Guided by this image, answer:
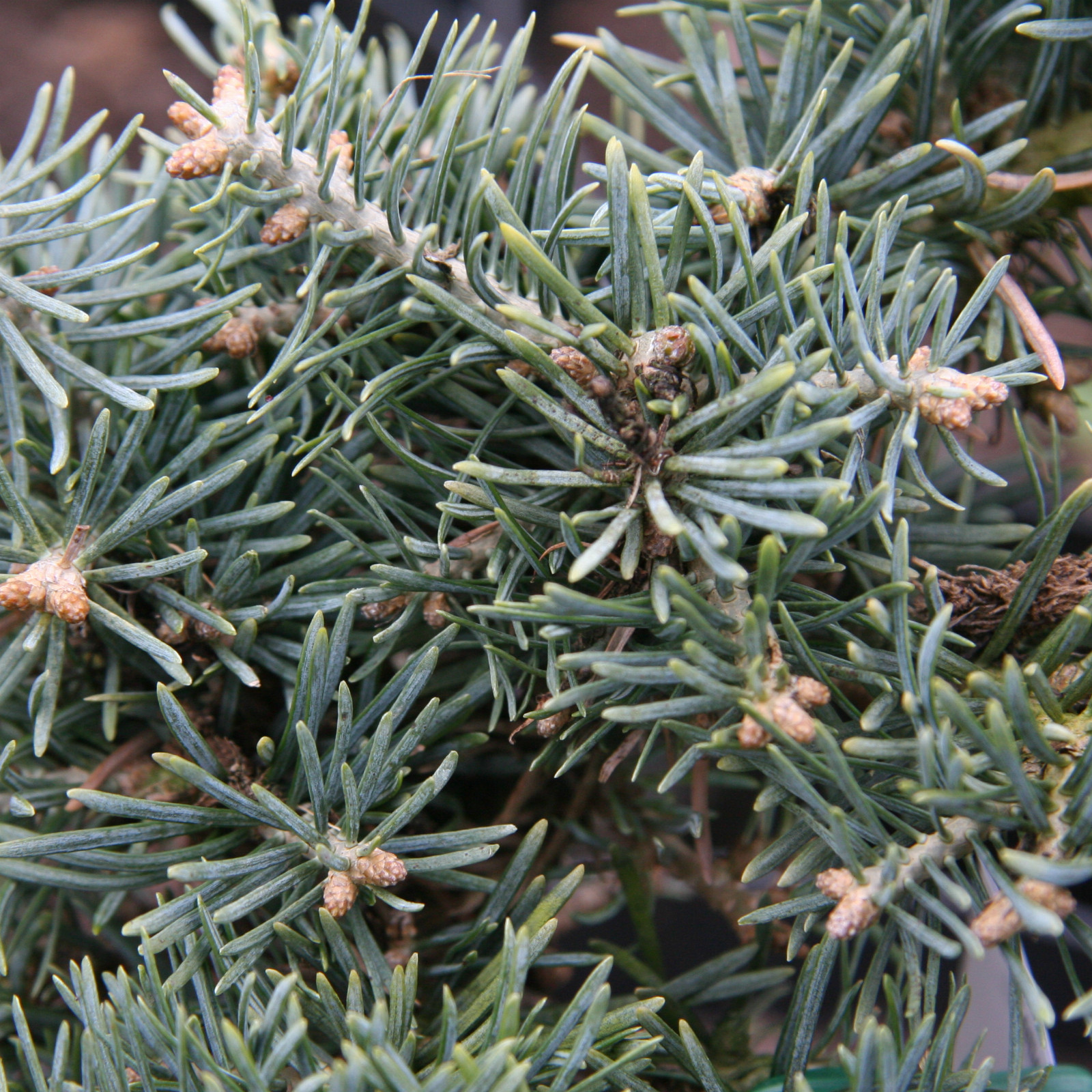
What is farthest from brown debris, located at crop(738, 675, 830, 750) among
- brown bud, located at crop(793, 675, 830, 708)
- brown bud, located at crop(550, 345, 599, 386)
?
brown bud, located at crop(550, 345, 599, 386)

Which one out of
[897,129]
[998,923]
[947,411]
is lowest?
[998,923]

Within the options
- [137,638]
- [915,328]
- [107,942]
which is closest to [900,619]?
[915,328]

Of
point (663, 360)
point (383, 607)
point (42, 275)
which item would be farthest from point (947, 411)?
point (42, 275)

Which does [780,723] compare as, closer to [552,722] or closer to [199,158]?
[552,722]

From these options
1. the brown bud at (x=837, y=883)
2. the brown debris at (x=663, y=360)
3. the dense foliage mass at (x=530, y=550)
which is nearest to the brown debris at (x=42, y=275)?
the dense foliage mass at (x=530, y=550)

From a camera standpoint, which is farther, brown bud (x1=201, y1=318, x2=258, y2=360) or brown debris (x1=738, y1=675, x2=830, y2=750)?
brown bud (x1=201, y1=318, x2=258, y2=360)

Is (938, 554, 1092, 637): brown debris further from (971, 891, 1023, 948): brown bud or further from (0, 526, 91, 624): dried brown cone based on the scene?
(0, 526, 91, 624): dried brown cone

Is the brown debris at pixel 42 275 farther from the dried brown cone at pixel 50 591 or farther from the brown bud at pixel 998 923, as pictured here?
the brown bud at pixel 998 923

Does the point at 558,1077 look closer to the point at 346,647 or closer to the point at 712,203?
the point at 346,647
